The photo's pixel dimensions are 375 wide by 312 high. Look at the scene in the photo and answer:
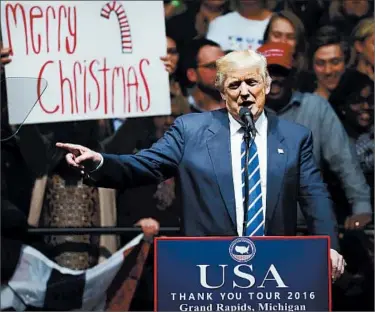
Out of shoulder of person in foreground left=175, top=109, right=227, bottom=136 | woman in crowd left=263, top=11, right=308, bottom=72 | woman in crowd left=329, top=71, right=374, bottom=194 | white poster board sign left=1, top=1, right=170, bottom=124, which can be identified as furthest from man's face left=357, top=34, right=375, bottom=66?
shoulder of person in foreground left=175, top=109, right=227, bottom=136

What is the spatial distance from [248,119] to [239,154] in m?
0.28

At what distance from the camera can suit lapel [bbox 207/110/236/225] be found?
5.41 metres

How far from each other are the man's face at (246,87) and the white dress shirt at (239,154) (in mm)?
75

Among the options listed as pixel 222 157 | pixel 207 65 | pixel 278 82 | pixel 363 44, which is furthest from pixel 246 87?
pixel 363 44

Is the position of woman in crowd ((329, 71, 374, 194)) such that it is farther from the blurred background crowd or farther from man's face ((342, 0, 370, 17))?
man's face ((342, 0, 370, 17))

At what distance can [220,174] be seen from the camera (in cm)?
543

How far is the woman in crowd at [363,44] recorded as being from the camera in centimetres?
757

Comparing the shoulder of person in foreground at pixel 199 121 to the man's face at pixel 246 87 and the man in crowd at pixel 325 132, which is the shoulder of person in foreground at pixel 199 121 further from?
the man in crowd at pixel 325 132

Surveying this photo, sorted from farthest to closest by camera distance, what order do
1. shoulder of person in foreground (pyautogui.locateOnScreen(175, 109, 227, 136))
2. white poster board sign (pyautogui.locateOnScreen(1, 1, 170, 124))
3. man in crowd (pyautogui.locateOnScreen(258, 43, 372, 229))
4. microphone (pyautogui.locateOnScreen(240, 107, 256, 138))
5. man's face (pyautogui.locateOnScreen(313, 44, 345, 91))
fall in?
man's face (pyautogui.locateOnScreen(313, 44, 345, 91)) < man in crowd (pyautogui.locateOnScreen(258, 43, 372, 229)) < white poster board sign (pyautogui.locateOnScreen(1, 1, 170, 124)) < shoulder of person in foreground (pyautogui.locateOnScreen(175, 109, 227, 136)) < microphone (pyautogui.locateOnScreen(240, 107, 256, 138))

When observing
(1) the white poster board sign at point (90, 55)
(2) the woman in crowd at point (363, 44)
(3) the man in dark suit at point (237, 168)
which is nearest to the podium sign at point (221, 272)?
(3) the man in dark suit at point (237, 168)

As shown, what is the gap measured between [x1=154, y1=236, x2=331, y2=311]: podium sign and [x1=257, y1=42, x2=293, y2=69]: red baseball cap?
2542mm

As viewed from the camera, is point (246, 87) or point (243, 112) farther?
point (246, 87)

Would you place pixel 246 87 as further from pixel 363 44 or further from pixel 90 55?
pixel 363 44

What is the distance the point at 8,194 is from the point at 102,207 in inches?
23.2
